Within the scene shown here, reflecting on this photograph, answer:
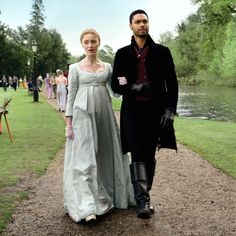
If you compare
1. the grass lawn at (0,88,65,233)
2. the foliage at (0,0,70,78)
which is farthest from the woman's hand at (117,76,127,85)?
the foliage at (0,0,70,78)

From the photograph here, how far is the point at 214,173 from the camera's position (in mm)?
8086

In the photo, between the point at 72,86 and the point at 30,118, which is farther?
the point at 30,118

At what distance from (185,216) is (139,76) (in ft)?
5.42

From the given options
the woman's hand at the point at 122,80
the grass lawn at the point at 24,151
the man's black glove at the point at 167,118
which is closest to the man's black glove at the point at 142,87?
the woman's hand at the point at 122,80

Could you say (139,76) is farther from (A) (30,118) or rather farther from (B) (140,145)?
(A) (30,118)

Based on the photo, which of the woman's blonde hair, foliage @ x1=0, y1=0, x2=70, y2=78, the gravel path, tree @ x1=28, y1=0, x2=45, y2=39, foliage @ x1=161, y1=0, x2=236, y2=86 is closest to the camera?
the gravel path

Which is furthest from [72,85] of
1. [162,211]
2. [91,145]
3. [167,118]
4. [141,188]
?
[162,211]

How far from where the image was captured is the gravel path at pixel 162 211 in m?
4.79

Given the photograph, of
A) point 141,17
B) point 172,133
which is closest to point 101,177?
point 172,133

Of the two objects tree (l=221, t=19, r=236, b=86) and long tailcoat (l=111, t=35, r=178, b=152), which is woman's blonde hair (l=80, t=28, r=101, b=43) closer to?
long tailcoat (l=111, t=35, r=178, b=152)

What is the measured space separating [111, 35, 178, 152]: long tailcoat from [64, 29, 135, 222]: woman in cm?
26

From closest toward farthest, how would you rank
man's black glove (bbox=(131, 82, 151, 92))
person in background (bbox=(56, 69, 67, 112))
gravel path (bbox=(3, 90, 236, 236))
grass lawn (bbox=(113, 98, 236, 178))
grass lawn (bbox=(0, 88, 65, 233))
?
gravel path (bbox=(3, 90, 236, 236)) → man's black glove (bbox=(131, 82, 151, 92)) → grass lawn (bbox=(0, 88, 65, 233)) → grass lawn (bbox=(113, 98, 236, 178)) → person in background (bbox=(56, 69, 67, 112))

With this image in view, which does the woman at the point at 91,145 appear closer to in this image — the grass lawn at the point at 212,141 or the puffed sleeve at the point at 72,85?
the puffed sleeve at the point at 72,85

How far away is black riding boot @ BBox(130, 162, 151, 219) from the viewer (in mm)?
5023
